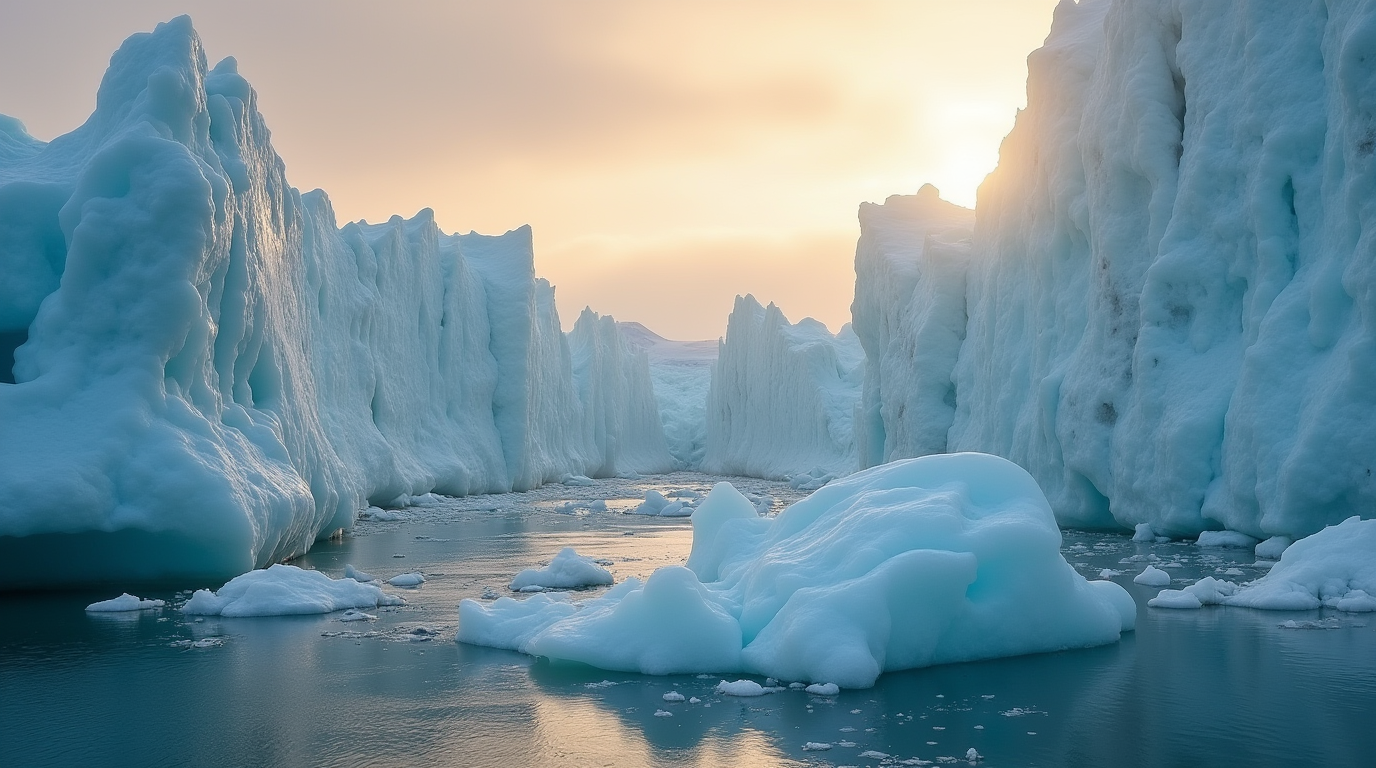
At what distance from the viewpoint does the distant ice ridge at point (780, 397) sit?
3869 cm

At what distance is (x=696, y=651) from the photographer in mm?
5977

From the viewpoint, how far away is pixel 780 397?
43438 millimetres

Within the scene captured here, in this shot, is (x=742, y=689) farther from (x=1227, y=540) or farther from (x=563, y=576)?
(x=1227, y=540)

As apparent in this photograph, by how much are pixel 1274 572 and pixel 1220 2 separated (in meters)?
8.07

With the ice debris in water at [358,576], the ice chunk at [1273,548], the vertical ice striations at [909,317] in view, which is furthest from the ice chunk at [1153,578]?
the vertical ice striations at [909,317]

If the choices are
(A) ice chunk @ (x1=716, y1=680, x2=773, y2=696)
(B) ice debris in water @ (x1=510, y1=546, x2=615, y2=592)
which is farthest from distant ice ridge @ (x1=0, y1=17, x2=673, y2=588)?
(A) ice chunk @ (x1=716, y1=680, x2=773, y2=696)

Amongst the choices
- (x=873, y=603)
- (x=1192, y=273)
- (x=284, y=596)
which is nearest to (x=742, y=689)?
(x=873, y=603)

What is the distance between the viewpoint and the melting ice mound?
5812mm

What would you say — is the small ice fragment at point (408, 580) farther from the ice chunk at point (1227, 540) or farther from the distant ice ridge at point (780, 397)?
the distant ice ridge at point (780, 397)

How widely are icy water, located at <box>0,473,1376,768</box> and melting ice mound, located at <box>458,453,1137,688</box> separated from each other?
6.6 inches

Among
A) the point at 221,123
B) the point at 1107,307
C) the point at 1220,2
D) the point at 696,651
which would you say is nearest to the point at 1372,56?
the point at 1220,2

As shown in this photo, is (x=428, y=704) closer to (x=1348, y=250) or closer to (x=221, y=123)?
(x=221, y=123)

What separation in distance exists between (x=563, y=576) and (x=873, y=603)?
13.5 feet

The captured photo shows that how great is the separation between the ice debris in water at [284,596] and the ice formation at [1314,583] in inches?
232
